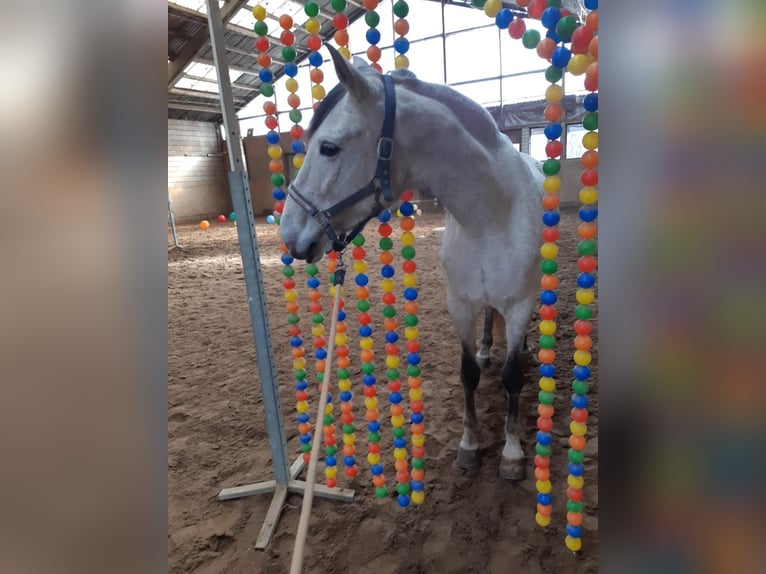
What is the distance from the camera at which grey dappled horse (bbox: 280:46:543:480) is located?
4.42ft

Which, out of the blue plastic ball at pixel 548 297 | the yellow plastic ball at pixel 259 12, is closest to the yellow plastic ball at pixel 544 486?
the blue plastic ball at pixel 548 297

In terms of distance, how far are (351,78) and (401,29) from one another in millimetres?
302

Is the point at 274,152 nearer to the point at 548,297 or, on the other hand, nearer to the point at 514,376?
the point at 548,297

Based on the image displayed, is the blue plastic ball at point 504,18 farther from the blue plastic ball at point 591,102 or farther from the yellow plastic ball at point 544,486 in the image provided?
the yellow plastic ball at point 544,486

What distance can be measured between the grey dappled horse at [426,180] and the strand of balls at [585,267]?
0.35 m

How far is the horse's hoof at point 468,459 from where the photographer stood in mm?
1980

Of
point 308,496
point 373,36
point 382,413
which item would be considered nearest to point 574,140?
point 382,413

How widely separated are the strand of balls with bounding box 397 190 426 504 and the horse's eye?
1.11 feet

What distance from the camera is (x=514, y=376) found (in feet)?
6.18

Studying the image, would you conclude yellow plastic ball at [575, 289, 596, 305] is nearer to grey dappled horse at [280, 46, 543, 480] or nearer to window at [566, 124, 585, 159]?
grey dappled horse at [280, 46, 543, 480]

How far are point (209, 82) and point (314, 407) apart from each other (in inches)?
618
